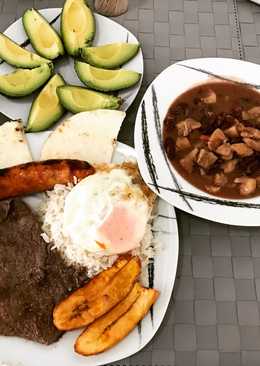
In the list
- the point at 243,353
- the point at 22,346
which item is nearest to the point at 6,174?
the point at 22,346

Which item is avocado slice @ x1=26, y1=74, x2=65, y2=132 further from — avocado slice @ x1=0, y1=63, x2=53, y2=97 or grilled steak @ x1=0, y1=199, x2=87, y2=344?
grilled steak @ x1=0, y1=199, x2=87, y2=344

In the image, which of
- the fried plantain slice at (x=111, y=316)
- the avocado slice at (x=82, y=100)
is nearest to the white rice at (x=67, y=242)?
the fried plantain slice at (x=111, y=316)

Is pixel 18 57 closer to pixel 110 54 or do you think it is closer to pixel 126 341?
pixel 110 54

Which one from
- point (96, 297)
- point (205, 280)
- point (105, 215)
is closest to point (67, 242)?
point (105, 215)

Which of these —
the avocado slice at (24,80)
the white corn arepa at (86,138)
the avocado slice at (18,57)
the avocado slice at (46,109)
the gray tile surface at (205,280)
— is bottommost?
the gray tile surface at (205,280)

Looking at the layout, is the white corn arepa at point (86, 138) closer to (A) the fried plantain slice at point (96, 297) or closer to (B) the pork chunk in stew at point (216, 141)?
(B) the pork chunk in stew at point (216, 141)

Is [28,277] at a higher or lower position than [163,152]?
lower
